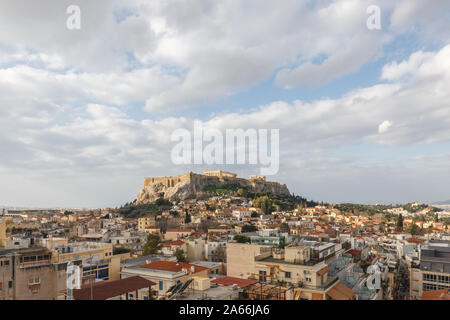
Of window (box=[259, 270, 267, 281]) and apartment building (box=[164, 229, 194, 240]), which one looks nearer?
window (box=[259, 270, 267, 281])

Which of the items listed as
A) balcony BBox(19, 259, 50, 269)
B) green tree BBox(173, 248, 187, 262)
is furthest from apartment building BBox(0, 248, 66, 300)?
green tree BBox(173, 248, 187, 262)

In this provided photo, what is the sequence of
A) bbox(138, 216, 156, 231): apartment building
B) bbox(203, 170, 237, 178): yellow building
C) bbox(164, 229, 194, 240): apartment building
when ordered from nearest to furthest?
1. bbox(164, 229, 194, 240): apartment building
2. bbox(138, 216, 156, 231): apartment building
3. bbox(203, 170, 237, 178): yellow building

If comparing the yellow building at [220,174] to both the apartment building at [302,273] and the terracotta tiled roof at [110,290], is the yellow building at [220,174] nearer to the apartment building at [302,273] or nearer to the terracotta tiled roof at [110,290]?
the apartment building at [302,273]

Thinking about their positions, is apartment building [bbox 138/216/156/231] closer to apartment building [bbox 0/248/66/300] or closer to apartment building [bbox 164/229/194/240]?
apartment building [bbox 164/229/194/240]

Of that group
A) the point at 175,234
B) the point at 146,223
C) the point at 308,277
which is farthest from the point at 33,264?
the point at 146,223

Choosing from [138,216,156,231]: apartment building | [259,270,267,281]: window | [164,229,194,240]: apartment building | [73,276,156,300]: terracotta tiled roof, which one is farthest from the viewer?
[138,216,156,231]: apartment building
